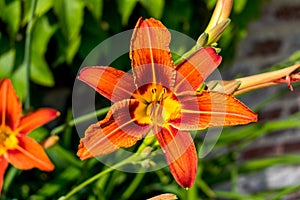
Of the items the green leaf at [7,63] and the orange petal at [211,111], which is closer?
the orange petal at [211,111]

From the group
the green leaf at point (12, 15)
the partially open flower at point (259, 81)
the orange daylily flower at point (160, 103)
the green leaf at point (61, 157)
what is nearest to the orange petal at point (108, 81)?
the orange daylily flower at point (160, 103)

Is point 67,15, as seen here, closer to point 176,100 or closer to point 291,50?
point 176,100

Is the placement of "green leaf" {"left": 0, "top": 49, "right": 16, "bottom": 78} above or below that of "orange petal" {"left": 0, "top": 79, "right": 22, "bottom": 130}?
below

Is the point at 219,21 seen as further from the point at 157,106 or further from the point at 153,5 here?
the point at 153,5

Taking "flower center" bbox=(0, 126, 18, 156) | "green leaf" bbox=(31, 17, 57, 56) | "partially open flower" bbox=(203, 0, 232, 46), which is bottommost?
"green leaf" bbox=(31, 17, 57, 56)

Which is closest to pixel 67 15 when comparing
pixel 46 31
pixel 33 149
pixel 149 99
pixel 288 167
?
pixel 46 31

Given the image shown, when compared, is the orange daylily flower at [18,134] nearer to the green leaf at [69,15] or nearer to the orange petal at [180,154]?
the orange petal at [180,154]

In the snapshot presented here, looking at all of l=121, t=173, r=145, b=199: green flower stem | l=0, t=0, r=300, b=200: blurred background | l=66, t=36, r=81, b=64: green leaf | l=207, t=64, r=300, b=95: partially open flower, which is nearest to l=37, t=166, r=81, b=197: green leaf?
l=0, t=0, r=300, b=200: blurred background

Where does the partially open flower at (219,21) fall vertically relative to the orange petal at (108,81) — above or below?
above

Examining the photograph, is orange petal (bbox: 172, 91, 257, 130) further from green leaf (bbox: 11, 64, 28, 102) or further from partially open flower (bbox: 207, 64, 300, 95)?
green leaf (bbox: 11, 64, 28, 102)
